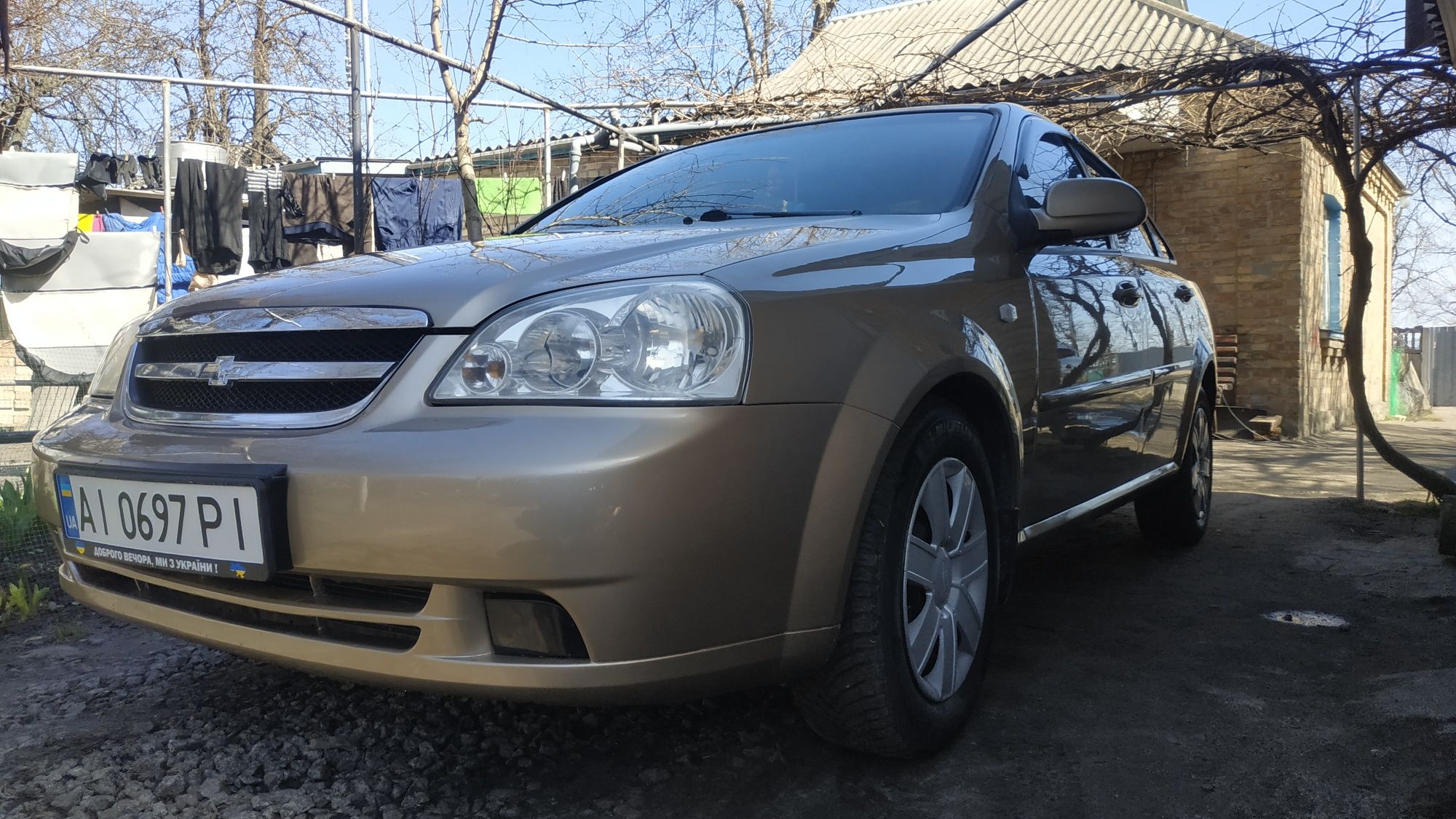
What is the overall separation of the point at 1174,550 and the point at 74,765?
3.86 meters

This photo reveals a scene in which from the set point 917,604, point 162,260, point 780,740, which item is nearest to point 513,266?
point 917,604

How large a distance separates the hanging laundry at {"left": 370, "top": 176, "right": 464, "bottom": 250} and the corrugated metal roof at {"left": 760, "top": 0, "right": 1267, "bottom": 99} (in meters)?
2.87

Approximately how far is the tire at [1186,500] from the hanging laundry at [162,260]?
7278 millimetres

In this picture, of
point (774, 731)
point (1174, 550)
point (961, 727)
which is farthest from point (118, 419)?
point (1174, 550)

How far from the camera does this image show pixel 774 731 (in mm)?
2291

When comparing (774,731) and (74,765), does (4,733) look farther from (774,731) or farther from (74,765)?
(774,731)

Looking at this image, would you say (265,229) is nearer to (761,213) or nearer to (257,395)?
(761,213)

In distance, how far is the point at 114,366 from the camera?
2.28 metres

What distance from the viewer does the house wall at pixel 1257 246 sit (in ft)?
29.6

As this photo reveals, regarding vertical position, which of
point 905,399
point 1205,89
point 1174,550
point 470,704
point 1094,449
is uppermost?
point 1205,89

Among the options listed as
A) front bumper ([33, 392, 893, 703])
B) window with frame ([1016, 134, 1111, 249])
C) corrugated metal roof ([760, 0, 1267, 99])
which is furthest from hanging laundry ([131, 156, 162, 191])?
front bumper ([33, 392, 893, 703])

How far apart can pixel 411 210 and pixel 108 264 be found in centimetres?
233

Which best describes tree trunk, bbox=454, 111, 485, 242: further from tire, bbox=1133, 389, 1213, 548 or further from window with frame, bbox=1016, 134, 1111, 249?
tire, bbox=1133, 389, 1213, 548

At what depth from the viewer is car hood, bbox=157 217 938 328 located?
1.75m
